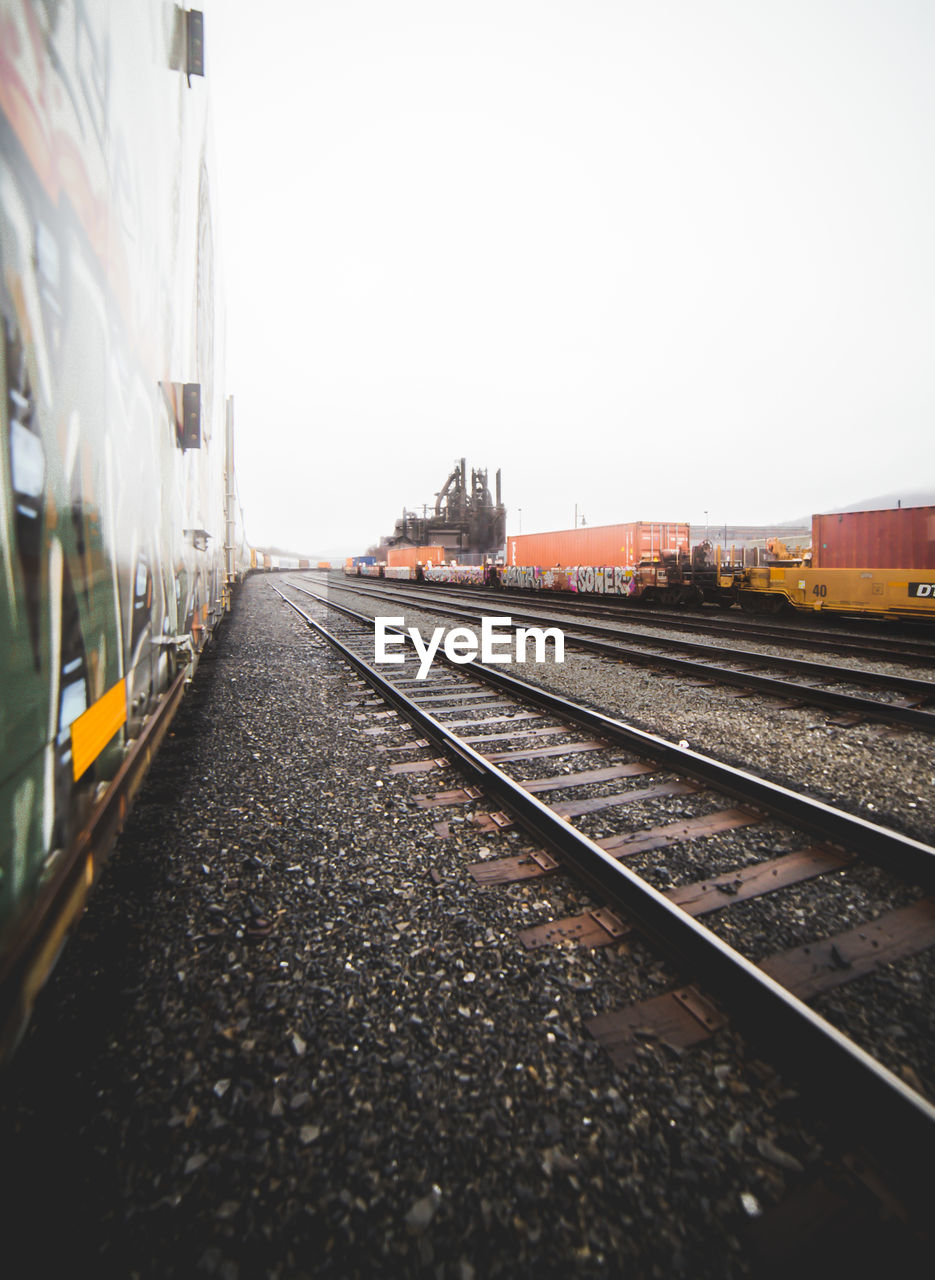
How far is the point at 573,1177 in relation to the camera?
1.55 metres

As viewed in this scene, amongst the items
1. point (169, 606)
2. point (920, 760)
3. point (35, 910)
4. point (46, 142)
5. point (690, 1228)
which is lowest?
point (690, 1228)

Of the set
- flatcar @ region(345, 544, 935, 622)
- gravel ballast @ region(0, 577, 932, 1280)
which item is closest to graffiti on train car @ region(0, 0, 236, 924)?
gravel ballast @ region(0, 577, 932, 1280)

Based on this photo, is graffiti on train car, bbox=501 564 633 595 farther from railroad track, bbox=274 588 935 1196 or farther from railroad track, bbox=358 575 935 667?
railroad track, bbox=274 588 935 1196

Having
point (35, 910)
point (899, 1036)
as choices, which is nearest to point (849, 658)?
point (899, 1036)

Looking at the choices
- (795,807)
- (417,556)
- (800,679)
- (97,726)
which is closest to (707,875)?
(795,807)

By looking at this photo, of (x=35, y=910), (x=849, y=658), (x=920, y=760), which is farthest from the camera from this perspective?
(x=849, y=658)

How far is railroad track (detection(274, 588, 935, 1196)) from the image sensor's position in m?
1.76

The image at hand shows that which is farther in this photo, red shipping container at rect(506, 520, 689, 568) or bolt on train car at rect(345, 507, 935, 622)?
red shipping container at rect(506, 520, 689, 568)

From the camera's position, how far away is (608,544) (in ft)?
75.8

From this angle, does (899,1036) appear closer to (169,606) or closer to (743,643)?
(169,606)

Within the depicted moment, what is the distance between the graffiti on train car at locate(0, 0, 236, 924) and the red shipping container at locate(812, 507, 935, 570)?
1371 centimetres

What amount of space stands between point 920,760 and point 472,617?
11402mm

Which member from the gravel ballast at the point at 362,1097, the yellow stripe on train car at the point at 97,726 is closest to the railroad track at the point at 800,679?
the gravel ballast at the point at 362,1097

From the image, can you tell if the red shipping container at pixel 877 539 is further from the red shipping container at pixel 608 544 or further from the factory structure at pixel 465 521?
the factory structure at pixel 465 521
